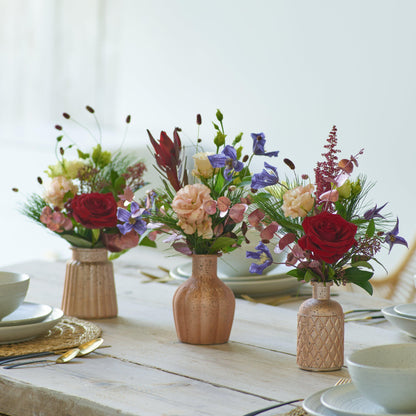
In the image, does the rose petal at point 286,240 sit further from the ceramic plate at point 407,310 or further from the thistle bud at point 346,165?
the ceramic plate at point 407,310

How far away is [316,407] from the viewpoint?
0.85 meters

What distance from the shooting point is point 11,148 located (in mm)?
4918

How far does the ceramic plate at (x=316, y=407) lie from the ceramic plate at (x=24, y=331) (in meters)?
0.54

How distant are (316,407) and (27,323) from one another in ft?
1.97

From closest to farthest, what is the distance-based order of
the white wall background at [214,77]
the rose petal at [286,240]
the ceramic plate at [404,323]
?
1. the rose petal at [286,240]
2. the ceramic plate at [404,323]
3. the white wall background at [214,77]

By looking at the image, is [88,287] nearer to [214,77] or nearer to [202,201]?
[202,201]

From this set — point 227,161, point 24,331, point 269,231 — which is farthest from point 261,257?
point 24,331

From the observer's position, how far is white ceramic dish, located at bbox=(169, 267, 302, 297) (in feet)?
5.39

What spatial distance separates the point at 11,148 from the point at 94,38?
974 mm

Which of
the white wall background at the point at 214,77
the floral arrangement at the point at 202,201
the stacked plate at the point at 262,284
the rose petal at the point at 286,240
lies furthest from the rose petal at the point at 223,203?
the white wall background at the point at 214,77

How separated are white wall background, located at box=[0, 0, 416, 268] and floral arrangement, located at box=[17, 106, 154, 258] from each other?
1.91m

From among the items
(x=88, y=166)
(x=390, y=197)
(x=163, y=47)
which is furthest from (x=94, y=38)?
(x=88, y=166)

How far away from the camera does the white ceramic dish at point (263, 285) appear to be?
1.64 m

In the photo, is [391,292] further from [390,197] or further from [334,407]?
[334,407]
